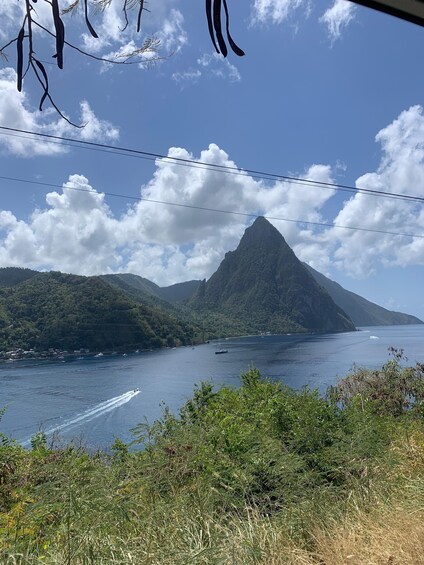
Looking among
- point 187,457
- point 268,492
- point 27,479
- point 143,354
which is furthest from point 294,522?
point 143,354

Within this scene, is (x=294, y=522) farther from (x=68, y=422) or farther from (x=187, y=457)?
(x=68, y=422)

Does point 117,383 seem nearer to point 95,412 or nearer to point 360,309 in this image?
point 95,412

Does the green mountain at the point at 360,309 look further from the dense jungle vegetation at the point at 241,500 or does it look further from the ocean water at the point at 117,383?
the dense jungle vegetation at the point at 241,500

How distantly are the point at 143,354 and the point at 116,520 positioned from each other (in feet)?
167

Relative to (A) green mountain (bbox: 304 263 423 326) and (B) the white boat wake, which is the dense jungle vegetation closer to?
(B) the white boat wake

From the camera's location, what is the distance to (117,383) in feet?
109

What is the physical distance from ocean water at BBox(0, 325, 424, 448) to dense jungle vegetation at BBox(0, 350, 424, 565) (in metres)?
9.14

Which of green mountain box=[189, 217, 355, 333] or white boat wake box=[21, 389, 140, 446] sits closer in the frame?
white boat wake box=[21, 389, 140, 446]

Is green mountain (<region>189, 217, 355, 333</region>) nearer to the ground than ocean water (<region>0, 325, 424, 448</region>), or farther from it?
farther from it

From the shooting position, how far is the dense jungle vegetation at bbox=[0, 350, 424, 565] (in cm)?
190

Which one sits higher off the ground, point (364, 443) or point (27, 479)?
point (364, 443)

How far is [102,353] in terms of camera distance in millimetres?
51812

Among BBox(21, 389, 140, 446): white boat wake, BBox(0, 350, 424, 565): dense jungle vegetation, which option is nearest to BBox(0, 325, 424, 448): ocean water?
BBox(21, 389, 140, 446): white boat wake

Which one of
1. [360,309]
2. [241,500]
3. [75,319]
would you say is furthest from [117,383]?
[360,309]
